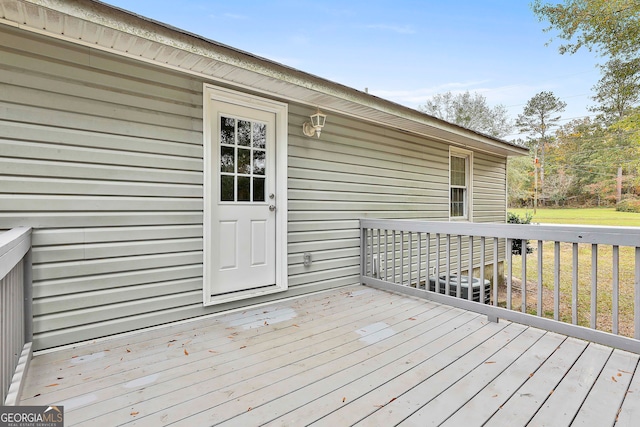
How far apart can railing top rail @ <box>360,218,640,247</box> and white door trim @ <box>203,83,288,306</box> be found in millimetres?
1407

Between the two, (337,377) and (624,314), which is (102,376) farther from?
(624,314)

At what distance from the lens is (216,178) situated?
3021 mm

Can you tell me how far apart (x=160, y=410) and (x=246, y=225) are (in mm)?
1885

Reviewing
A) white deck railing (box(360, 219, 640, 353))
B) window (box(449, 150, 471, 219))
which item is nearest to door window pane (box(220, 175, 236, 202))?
white deck railing (box(360, 219, 640, 353))

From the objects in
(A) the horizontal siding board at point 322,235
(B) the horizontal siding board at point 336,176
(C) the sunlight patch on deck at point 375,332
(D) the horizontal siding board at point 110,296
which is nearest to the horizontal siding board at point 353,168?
(B) the horizontal siding board at point 336,176

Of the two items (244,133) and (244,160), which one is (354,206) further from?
(244,133)

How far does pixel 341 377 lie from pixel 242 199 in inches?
78.1

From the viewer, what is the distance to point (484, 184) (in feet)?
21.7

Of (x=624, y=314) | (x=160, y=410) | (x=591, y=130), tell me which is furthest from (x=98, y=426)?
(x=591, y=130)

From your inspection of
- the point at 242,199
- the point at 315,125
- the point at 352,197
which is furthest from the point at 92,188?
the point at 352,197

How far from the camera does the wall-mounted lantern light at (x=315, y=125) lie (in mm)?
3453

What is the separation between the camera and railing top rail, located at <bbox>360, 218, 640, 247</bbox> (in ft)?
6.83

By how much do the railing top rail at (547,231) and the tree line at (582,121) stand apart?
22.4ft

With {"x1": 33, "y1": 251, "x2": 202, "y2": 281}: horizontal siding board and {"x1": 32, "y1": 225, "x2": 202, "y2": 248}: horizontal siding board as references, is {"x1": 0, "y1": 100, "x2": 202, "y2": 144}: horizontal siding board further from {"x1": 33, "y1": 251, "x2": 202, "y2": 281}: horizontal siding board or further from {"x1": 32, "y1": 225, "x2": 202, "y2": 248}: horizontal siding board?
{"x1": 33, "y1": 251, "x2": 202, "y2": 281}: horizontal siding board
